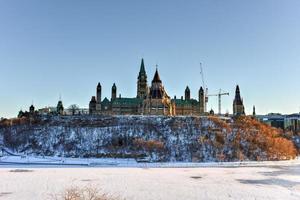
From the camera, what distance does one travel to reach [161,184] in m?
39.3

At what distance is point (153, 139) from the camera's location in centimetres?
7712

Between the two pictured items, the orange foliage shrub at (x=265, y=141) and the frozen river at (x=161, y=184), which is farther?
the orange foliage shrub at (x=265, y=141)

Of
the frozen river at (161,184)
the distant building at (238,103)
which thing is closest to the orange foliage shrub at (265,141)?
the frozen river at (161,184)

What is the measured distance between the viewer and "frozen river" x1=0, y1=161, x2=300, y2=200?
33.1 meters

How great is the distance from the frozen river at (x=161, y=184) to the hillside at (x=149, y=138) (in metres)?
21.2

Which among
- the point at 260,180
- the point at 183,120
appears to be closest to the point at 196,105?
the point at 183,120

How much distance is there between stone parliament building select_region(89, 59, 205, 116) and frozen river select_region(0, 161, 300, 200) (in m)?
56.2

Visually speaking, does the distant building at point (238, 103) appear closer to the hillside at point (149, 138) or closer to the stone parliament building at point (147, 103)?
the stone parliament building at point (147, 103)

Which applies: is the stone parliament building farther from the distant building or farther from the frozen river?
the frozen river

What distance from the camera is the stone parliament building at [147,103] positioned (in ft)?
349

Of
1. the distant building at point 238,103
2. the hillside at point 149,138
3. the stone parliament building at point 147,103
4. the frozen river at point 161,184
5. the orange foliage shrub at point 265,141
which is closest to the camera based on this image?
the frozen river at point 161,184

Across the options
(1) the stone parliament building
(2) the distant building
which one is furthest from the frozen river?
(2) the distant building

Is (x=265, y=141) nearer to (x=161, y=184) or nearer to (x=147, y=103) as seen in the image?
(x=147, y=103)

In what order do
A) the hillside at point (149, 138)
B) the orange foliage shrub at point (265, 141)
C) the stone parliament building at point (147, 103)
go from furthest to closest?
the stone parliament building at point (147, 103), the orange foliage shrub at point (265, 141), the hillside at point (149, 138)
